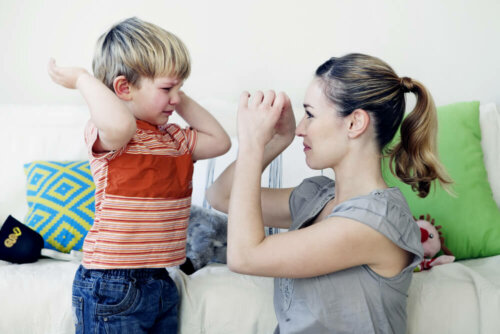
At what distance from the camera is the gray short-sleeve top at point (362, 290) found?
1.10 metres

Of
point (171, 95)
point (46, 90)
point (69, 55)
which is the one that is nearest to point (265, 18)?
point (69, 55)

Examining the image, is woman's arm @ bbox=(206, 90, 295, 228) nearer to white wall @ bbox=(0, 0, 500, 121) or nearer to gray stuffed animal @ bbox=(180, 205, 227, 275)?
gray stuffed animal @ bbox=(180, 205, 227, 275)

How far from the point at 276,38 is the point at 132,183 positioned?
4.65 feet

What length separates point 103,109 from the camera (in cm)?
110

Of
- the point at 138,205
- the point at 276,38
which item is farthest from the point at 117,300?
the point at 276,38

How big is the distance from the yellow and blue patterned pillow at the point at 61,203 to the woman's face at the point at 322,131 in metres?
0.96

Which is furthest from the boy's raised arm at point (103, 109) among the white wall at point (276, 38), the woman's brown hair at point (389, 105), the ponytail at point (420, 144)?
the white wall at point (276, 38)

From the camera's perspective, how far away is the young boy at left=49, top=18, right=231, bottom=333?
45.3 inches

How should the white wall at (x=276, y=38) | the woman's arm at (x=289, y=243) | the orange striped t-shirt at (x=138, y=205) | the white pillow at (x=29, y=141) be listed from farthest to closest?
the white wall at (x=276, y=38) < the white pillow at (x=29, y=141) < the orange striped t-shirt at (x=138, y=205) < the woman's arm at (x=289, y=243)

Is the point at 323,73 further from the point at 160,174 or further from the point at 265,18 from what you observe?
the point at 265,18

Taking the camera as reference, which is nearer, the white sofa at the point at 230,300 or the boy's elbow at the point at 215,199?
the white sofa at the point at 230,300

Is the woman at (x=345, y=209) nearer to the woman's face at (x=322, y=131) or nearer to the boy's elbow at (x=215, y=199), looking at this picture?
the woman's face at (x=322, y=131)

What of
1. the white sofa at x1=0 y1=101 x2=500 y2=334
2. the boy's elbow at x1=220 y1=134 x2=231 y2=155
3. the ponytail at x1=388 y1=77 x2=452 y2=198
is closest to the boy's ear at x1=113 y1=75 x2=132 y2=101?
the boy's elbow at x1=220 y1=134 x2=231 y2=155

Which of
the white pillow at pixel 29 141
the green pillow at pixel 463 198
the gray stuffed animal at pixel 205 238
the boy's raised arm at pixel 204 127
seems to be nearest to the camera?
the boy's raised arm at pixel 204 127
